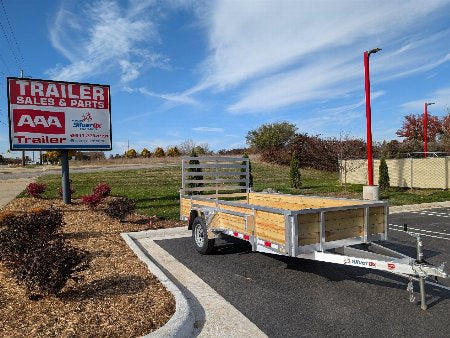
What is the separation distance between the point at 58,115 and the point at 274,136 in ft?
125

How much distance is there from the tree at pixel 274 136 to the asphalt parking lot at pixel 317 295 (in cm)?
4169

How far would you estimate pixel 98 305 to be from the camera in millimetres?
4742

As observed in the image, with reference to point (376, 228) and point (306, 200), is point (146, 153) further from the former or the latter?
point (376, 228)

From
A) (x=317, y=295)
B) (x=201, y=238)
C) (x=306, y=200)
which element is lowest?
(x=317, y=295)

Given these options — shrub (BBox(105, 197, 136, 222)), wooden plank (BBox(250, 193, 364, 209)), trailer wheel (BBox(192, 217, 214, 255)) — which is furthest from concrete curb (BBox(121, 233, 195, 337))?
shrub (BBox(105, 197, 136, 222))

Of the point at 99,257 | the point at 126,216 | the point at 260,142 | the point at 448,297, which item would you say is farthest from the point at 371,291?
the point at 260,142

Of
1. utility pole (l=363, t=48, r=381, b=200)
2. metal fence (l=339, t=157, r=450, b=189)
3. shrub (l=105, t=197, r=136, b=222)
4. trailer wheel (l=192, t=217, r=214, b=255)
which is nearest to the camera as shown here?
trailer wheel (l=192, t=217, r=214, b=255)

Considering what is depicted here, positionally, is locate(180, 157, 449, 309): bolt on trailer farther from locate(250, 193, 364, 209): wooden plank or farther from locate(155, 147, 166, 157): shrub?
locate(155, 147, 166, 157): shrub

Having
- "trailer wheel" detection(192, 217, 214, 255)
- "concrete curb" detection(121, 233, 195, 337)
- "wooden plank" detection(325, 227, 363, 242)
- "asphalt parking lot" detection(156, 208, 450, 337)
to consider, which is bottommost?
"asphalt parking lot" detection(156, 208, 450, 337)

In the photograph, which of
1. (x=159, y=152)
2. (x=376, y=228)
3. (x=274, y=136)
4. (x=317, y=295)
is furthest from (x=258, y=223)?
(x=159, y=152)

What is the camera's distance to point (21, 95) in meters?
13.5

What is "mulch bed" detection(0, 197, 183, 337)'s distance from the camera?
4.09 metres

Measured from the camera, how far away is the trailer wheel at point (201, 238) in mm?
7418

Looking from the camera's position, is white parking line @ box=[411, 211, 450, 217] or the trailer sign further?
the trailer sign
